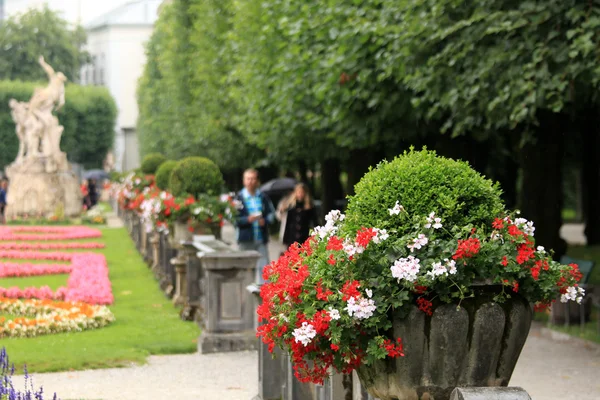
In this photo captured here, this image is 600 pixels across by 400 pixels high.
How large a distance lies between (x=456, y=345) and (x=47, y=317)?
8384mm

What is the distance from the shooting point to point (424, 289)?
16.8 ft

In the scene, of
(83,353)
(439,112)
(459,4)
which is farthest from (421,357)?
(439,112)

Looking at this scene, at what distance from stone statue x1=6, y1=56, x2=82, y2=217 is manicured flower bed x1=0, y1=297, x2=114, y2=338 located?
83.6ft

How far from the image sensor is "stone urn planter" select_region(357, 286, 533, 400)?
202 inches

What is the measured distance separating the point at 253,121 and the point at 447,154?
5.34 meters

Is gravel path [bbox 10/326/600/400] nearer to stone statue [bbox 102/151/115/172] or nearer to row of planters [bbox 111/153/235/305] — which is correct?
row of planters [bbox 111/153/235/305]

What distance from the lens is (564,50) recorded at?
38.9 ft

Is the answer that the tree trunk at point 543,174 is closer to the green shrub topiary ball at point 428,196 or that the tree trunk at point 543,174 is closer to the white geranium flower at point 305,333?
the green shrub topiary ball at point 428,196

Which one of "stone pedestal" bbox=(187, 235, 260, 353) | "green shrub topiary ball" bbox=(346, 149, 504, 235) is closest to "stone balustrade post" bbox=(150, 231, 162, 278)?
"stone pedestal" bbox=(187, 235, 260, 353)

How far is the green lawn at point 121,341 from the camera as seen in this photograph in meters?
10.5

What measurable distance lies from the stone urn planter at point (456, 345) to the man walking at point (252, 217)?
323 inches

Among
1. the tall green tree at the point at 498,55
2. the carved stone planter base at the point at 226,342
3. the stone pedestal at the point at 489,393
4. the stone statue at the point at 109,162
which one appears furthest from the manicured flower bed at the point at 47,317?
the stone statue at the point at 109,162

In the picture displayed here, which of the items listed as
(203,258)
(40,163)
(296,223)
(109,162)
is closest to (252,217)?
(296,223)

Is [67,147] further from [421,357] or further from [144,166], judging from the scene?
[421,357]
